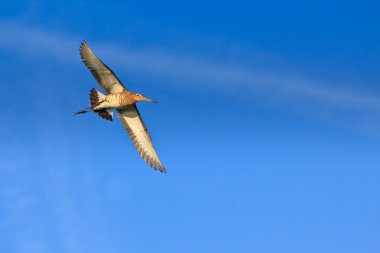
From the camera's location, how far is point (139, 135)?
176ft

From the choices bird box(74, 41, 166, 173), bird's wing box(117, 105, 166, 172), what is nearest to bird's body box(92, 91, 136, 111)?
bird box(74, 41, 166, 173)

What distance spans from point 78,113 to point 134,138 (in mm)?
3768

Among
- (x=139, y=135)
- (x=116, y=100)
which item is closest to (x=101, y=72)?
(x=116, y=100)

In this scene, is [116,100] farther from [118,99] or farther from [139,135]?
[139,135]

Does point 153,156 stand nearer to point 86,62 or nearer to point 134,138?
point 134,138

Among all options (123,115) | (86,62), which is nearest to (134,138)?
(123,115)

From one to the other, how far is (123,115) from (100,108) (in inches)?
77.4

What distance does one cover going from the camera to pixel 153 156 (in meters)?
53.1

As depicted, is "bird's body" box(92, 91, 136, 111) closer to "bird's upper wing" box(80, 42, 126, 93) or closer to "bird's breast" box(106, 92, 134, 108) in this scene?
"bird's breast" box(106, 92, 134, 108)

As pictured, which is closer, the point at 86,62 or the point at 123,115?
the point at 86,62

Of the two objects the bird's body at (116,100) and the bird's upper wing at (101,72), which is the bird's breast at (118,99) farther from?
the bird's upper wing at (101,72)

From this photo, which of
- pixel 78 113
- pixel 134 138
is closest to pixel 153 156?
pixel 134 138

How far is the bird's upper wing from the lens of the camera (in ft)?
162

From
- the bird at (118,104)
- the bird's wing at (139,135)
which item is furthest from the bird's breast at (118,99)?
the bird's wing at (139,135)
